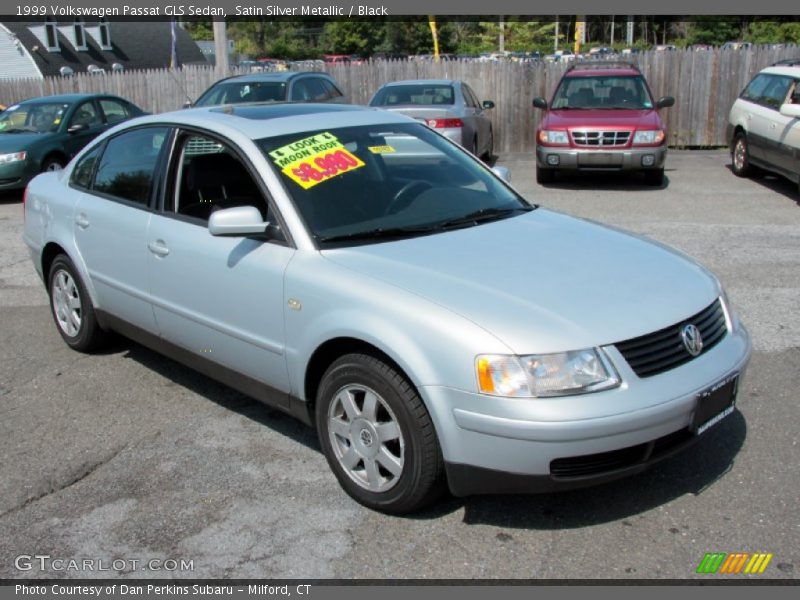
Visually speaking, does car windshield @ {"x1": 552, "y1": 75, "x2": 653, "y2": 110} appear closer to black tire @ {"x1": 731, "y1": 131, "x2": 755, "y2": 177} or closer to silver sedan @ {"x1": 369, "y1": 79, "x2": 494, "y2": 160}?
silver sedan @ {"x1": 369, "y1": 79, "x2": 494, "y2": 160}

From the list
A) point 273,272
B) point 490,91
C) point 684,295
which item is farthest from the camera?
point 490,91

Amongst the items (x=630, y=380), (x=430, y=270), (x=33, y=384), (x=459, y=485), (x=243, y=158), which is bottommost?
(x=33, y=384)

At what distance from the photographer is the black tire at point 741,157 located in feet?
42.8

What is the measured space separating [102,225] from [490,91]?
548 inches

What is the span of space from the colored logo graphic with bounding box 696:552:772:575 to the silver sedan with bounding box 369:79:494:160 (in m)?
9.64

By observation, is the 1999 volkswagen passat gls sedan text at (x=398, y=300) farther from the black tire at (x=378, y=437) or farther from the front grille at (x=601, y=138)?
the front grille at (x=601, y=138)

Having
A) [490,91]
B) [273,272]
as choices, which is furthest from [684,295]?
[490,91]

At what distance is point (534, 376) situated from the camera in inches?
124

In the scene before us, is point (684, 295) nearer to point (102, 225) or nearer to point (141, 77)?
point (102, 225)

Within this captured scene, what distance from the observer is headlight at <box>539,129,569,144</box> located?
12320 mm

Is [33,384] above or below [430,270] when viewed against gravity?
below

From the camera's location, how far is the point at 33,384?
5.39m

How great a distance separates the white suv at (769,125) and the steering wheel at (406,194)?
7.81 metres

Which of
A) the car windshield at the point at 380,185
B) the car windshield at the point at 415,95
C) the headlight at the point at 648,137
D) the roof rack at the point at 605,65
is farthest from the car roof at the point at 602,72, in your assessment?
the car windshield at the point at 380,185
